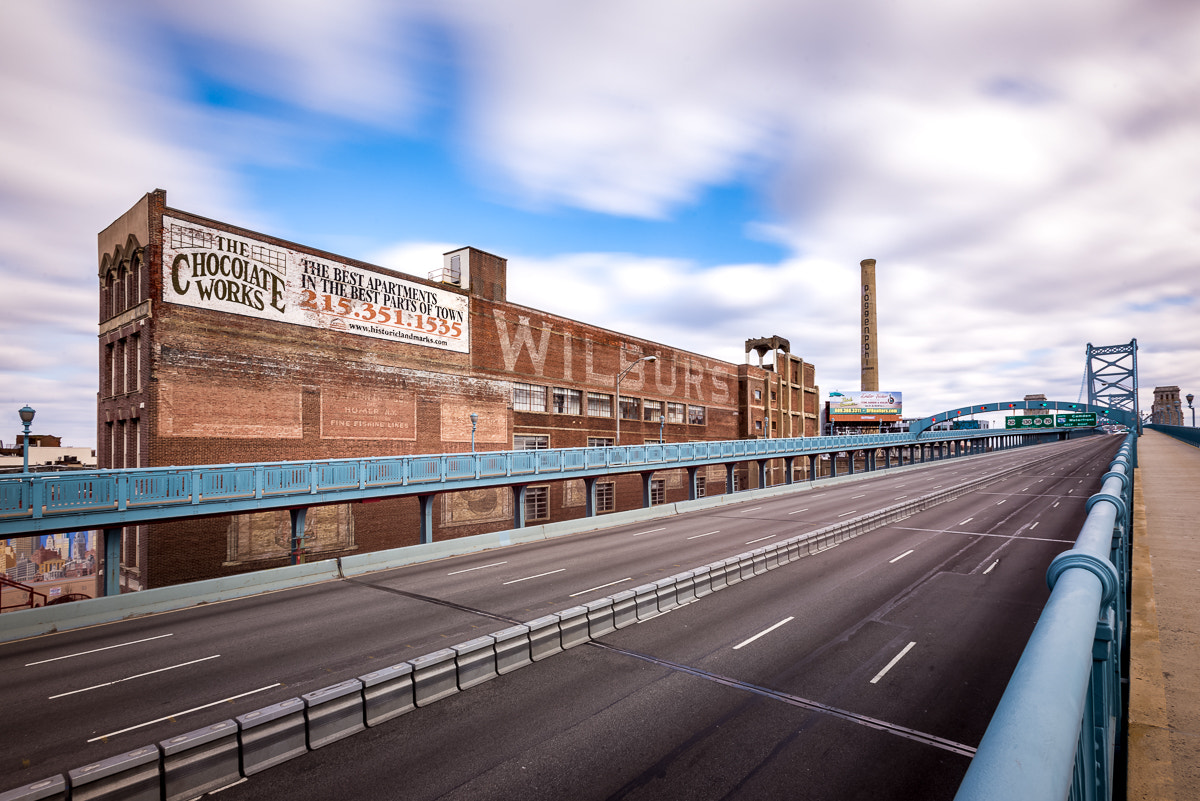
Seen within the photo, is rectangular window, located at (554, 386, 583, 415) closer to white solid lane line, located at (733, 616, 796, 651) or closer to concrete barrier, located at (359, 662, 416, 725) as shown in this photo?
white solid lane line, located at (733, 616, 796, 651)

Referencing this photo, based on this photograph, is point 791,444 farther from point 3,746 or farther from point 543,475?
point 3,746

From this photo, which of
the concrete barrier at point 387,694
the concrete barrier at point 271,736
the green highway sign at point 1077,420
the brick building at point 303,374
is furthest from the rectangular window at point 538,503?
the green highway sign at point 1077,420

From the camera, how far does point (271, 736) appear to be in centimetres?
968

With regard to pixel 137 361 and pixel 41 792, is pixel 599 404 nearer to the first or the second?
pixel 137 361

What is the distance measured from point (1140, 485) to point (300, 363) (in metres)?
38.4

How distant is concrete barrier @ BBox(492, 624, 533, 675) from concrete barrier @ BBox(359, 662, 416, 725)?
2.05 m

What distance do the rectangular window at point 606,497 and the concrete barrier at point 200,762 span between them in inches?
1741

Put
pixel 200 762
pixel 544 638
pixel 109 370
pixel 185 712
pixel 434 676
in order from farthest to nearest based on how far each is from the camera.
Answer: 1. pixel 109 370
2. pixel 544 638
3. pixel 434 676
4. pixel 185 712
5. pixel 200 762

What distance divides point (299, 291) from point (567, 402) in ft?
74.8

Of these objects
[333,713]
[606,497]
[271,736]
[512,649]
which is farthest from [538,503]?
[271,736]

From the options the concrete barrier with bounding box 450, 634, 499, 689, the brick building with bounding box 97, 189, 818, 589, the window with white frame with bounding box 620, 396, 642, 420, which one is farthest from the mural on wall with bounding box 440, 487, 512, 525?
the concrete barrier with bounding box 450, 634, 499, 689

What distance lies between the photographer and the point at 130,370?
2967cm

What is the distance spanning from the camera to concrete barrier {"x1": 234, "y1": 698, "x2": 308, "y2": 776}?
9461 mm

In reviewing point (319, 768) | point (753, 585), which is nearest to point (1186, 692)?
point (319, 768)
